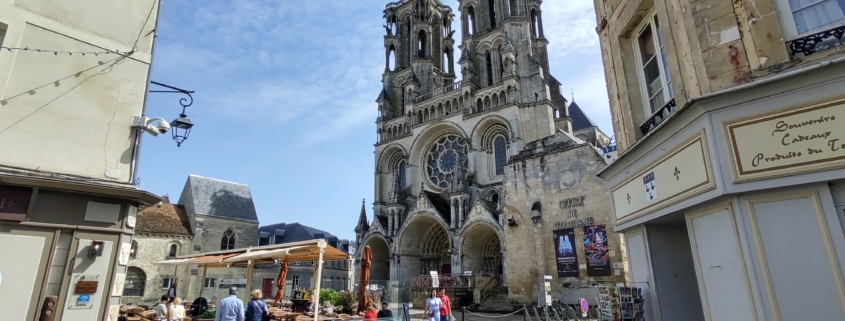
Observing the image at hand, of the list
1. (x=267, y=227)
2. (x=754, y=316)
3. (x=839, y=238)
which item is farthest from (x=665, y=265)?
(x=267, y=227)

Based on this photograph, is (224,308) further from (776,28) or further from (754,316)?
(776,28)

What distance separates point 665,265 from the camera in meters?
5.34

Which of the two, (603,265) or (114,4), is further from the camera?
(603,265)

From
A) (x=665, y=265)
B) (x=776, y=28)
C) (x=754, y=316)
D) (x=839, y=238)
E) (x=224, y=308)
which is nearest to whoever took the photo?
(x=839, y=238)

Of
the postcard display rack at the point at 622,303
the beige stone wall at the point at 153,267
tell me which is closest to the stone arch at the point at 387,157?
the beige stone wall at the point at 153,267

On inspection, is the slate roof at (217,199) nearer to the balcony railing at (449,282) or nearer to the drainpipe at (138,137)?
the balcony railing at (449,282)

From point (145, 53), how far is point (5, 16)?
1580 mm

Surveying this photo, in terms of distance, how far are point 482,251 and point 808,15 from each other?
20719 mm

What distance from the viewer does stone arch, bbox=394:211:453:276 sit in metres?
25.7

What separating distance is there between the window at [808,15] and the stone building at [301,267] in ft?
98.8

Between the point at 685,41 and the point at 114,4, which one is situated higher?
the point at 114,4

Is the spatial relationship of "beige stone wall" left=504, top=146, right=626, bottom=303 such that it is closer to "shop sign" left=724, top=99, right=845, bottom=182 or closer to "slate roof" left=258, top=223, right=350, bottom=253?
"shop sign" left=724, top=99, right=845, bottom=182

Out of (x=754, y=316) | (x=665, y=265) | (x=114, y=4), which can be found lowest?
(x=754, y=316)

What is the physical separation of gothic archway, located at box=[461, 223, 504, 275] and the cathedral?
0.18 feet
